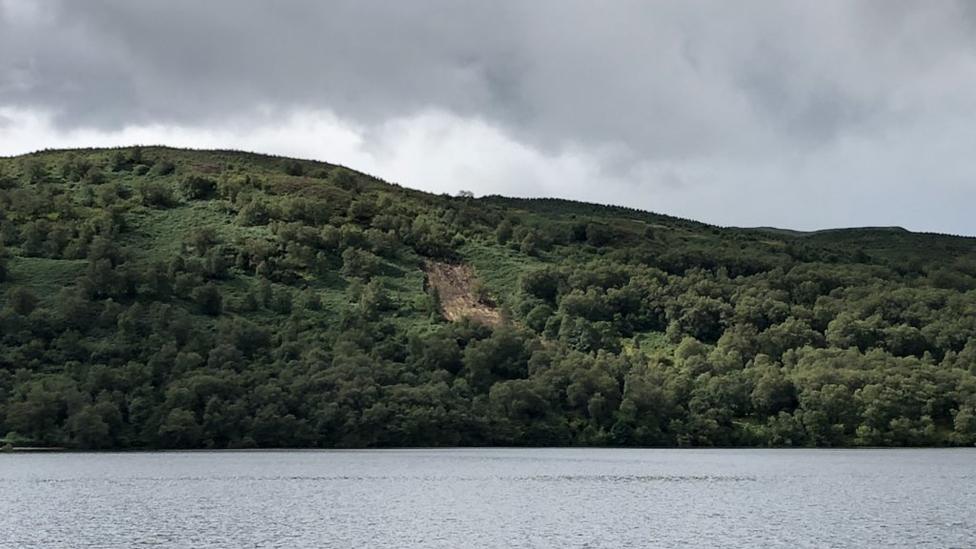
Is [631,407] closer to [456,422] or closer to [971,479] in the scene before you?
[456,422]

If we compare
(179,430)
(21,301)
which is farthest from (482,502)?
(21,301)

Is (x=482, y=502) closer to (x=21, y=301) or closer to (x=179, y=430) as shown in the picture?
(x=179, y=430)

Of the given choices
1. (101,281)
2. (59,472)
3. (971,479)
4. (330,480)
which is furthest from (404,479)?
(101,281)

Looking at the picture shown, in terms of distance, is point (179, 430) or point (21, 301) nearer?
point (179, 430)

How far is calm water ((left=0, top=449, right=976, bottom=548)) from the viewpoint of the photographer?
6876 cm

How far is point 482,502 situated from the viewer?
3561 inches

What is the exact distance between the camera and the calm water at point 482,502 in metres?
68.8

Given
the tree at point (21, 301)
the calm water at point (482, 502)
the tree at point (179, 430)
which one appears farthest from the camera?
the tree at point (21, 301)

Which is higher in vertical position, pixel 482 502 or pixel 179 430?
pixel 179 430

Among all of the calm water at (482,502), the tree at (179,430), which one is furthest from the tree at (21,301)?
the calm water at (482,502)

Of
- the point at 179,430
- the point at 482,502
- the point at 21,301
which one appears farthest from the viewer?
the point at 21,301

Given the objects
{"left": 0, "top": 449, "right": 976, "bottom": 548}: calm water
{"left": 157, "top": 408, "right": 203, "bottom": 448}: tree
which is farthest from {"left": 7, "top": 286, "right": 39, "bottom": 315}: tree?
{"left": 0, "top": 449, "right": 976, "bottom": 548}: calm water

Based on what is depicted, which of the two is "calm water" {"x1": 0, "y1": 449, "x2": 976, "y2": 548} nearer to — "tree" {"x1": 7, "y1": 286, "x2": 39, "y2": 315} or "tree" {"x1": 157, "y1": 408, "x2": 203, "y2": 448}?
"tree" {"x1": 157, "y1": 408, "x2": 203, "y2": 448}

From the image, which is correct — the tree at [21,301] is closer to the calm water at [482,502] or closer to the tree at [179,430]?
the tree at [179,430]
